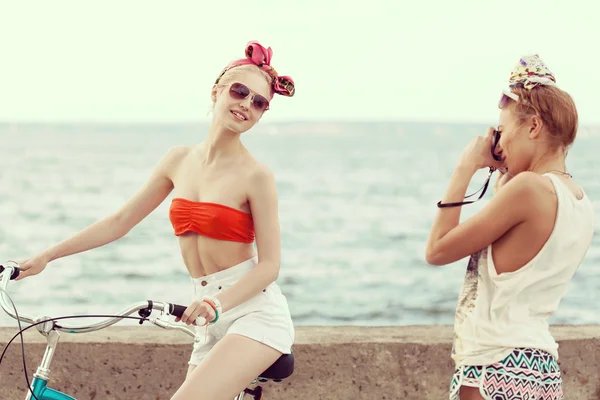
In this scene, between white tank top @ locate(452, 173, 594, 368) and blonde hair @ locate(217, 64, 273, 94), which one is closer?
white tank top @ locate(452, 173, 594, 368)

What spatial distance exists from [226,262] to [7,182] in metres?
32.8

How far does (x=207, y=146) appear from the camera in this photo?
146 inches

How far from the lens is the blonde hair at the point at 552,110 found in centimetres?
312

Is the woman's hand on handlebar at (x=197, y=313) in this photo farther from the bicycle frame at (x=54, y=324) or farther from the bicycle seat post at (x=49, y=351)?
the bicycle seat post at (x=49, y=351)

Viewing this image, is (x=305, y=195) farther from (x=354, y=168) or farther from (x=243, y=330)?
(x=243, y=330)

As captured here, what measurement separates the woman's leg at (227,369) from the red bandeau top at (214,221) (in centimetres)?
37

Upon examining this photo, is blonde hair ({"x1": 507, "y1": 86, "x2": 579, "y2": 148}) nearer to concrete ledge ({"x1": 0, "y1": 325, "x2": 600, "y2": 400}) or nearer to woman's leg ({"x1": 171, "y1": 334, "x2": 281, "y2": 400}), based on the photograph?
woman's leg ({"x1": 171, "y1": 334, "x2": 281, "y2": 400})

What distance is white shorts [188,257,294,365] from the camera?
3.45 metres

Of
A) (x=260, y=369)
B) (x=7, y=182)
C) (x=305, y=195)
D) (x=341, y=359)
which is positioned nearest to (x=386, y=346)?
(x=341, y=359)

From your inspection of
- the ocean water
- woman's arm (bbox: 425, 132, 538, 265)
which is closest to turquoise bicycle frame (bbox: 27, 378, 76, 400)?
woman's arm (bbox: 425, 132, 538, 265)

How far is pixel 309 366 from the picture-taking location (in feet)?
14.6

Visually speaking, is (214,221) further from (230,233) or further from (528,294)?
(528,294)

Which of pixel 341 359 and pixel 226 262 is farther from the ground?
pixel 226 262

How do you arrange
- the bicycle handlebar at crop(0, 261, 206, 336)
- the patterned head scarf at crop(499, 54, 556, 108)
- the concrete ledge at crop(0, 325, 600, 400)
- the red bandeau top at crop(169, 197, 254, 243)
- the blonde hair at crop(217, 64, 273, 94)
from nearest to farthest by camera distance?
the bicycle handlebar at crop(0, 261, 206, 336) < the patterned head scarf at crop(499, 54, 556, 108) < the red bandeau top at crop(169, 197, 254, 243) < the blonde hair at crop(217, 64, 273, 94) < the concrete ledge at crop(0, 325, 600, 400)
